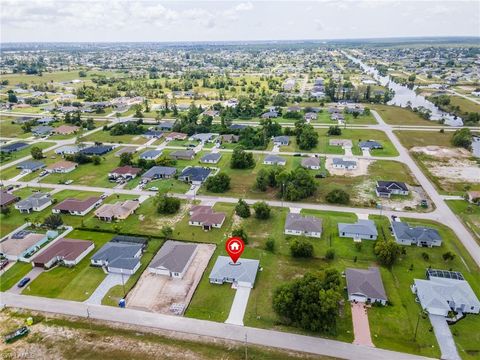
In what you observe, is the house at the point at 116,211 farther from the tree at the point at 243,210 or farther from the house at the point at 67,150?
the house at the point at 67,150

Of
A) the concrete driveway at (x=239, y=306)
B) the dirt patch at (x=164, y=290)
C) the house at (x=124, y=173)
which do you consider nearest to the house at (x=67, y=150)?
the house at (x=124, y=173)

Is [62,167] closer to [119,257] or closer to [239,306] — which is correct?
[119,257]

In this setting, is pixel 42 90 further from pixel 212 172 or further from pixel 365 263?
pixel 365 263

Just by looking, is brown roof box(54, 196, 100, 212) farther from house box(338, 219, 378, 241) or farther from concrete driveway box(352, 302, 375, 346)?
concrete driveway box(352, 302, 375, 346)

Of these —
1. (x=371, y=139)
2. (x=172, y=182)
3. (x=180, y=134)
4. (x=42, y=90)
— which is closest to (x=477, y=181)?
(x=371, y=139)

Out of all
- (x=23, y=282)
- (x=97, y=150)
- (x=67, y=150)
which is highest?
(x=67, y=150)

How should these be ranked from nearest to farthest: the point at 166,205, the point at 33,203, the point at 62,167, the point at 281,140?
the point at 166,205
the point at 33,203
the point at 62,167
the point at 281,140

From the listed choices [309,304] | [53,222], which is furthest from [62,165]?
[309,304]
